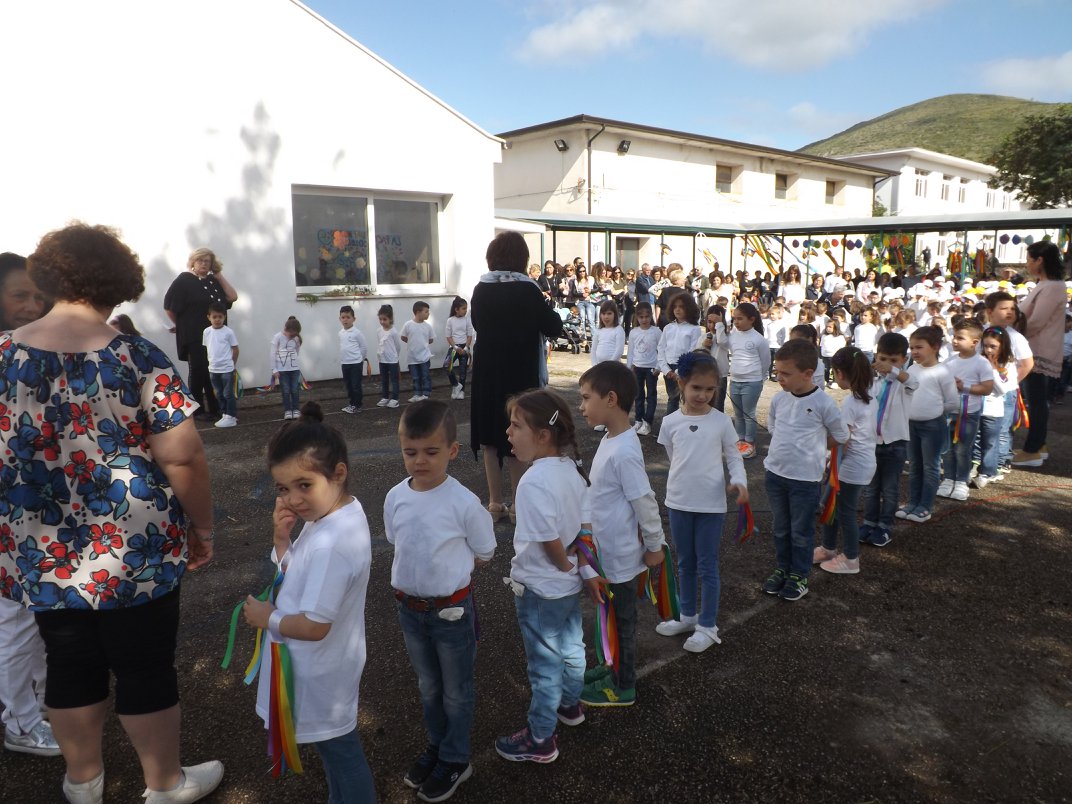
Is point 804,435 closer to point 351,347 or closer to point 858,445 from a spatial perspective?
point 858,445

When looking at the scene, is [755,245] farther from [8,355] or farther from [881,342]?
[8,355]

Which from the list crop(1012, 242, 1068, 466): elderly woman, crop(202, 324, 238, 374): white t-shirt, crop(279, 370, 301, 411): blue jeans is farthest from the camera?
crop(279, 370, 301, 411): blue jeans

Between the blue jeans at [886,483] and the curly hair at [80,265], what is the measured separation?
14.8 ft

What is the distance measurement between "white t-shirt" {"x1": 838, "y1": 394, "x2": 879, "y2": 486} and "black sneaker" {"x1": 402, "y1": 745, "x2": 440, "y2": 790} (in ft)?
9.93

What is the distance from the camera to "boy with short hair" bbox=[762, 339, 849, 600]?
4062mm

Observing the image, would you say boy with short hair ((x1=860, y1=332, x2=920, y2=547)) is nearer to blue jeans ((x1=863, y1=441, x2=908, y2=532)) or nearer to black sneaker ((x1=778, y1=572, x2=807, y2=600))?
blue jeans ((x1=863, y1=441, x2=908, y2=532))

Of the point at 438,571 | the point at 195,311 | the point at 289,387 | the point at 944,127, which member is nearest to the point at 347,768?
the point at 438,571

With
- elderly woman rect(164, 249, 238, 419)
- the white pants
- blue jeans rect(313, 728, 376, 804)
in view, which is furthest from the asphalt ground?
Answer: elderly woman rect(164, 249, 238, 419)

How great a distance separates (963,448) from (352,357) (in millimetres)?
6962

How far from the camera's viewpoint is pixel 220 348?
8711mm

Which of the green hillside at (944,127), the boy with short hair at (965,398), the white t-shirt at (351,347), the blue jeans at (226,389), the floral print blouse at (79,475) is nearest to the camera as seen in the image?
the floral print blouse at (79,475)

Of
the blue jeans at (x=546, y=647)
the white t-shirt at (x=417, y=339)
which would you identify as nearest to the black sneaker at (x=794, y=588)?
→ the blue jeans at (x=546, y=647)

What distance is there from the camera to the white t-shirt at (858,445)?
177 inches

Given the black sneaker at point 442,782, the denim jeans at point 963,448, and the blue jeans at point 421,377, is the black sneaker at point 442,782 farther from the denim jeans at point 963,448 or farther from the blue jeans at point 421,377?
the blue jeans at point 421,377
